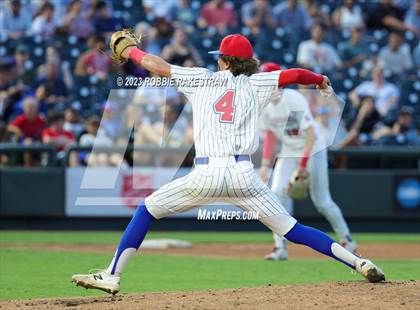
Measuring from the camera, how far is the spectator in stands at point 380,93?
56.7ft

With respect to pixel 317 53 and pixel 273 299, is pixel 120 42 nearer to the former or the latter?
pixel 273 299

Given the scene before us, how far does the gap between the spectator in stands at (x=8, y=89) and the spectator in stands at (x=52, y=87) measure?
0.33m

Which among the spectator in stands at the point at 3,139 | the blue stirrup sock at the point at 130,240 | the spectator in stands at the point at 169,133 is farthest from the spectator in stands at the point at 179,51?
the blue stirrup sock at the point at 130,240

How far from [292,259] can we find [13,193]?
5.71m

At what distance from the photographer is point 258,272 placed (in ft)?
32.2

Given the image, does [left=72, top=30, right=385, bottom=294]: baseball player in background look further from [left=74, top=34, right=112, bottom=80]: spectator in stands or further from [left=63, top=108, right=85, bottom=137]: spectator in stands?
[left=74, top=34, right=112, bottom=80]: spectator in stands

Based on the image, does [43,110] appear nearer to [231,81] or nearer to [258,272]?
[258,272]

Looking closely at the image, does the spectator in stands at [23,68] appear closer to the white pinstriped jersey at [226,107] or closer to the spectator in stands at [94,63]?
the spectator in stands at [94,63]

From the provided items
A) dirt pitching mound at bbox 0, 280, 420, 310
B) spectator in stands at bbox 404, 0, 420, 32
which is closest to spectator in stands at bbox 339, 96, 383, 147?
spectator in stands at bbox 404, 0, 420, 32

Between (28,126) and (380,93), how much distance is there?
6.70m

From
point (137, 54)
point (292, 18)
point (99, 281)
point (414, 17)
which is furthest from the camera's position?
point (414, 17)

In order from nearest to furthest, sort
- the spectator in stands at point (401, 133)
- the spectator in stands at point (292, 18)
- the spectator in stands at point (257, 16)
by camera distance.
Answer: the spectator in stands at point (401, 133) → the spectator in stands at point (257, 16) → the spectator in stands at point (292, 18)

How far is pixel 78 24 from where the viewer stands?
17578 mm

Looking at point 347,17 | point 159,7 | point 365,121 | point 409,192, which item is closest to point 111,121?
point 159,7
